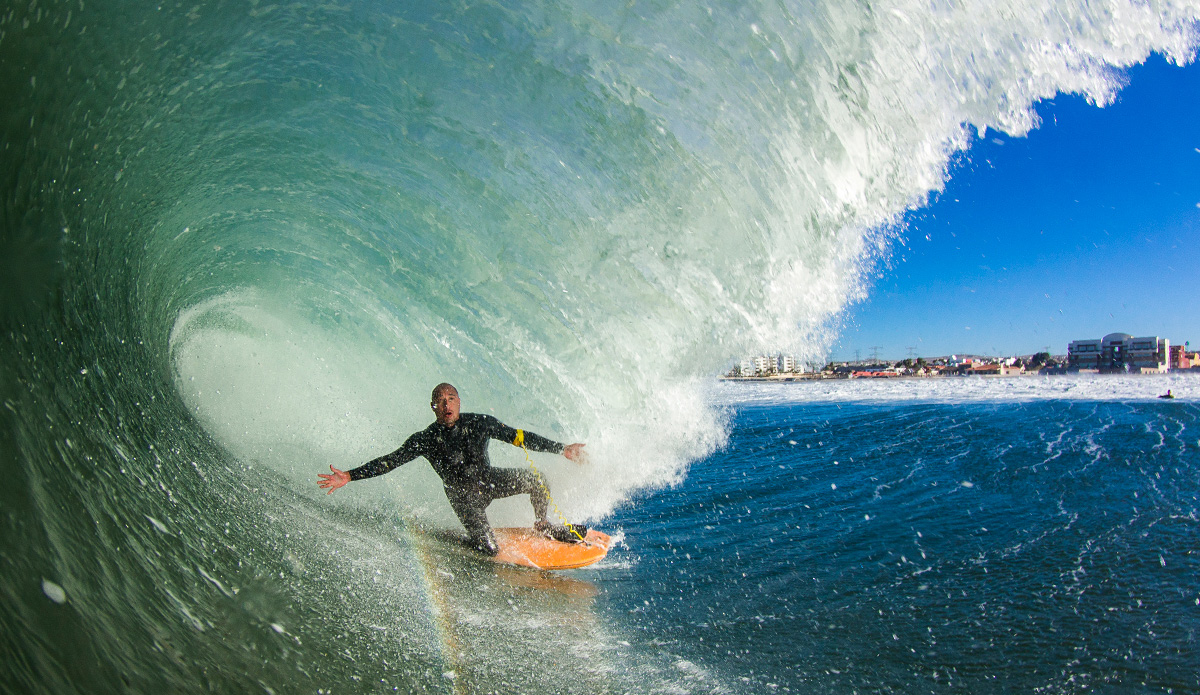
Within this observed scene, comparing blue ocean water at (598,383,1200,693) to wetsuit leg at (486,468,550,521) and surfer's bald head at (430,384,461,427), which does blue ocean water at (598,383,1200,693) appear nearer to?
wetsuit leg at (486,468,550,521)

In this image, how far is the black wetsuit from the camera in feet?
14.8

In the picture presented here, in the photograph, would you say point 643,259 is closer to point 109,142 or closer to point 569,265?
point 569,265

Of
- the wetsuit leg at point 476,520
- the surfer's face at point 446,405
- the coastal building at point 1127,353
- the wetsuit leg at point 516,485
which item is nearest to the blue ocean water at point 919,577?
the wetsuit leg at point 516,485

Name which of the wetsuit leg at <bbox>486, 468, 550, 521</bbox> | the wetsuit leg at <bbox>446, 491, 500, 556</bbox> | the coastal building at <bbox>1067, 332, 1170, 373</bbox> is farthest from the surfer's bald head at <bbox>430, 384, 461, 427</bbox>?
the coastal building at <bbox>1067, 332, 1170, 373</bbox>

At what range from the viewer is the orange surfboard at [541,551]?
17.0 feet

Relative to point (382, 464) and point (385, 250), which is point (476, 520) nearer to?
point (382, 464)

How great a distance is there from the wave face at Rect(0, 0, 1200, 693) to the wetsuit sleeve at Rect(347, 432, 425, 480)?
1.76 ft

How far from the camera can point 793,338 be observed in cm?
899

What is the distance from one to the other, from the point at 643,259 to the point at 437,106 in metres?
2.89

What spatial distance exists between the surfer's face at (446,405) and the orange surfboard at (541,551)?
143cm

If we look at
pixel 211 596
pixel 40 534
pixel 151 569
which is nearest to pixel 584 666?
pixel 211 596

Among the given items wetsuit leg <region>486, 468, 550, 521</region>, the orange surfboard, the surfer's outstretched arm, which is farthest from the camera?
the orange surfboard

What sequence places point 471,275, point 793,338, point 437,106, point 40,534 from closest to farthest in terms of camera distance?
point 40,534
point 437,106
point 471,275
point 793,338

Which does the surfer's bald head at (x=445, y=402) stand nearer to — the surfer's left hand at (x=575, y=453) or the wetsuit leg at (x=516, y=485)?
the wetsuit leg at (x=516, y=485)
